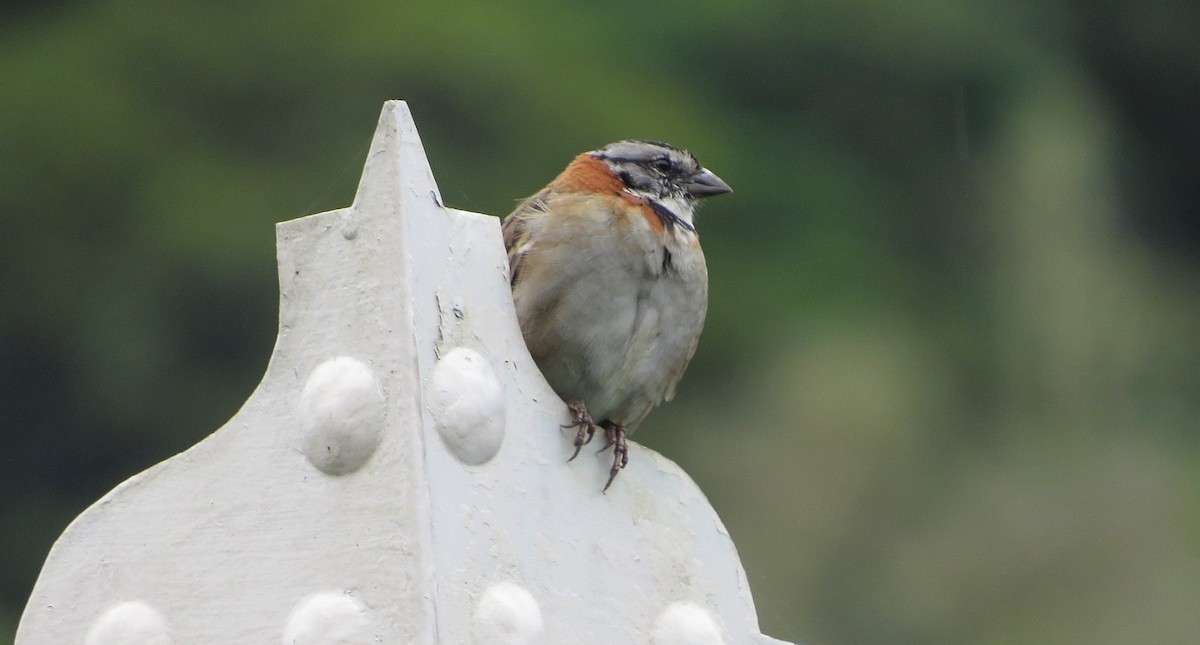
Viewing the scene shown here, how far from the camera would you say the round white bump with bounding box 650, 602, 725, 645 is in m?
1.85

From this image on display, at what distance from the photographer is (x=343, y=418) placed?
1.62 m

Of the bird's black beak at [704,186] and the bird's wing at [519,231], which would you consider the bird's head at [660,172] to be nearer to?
the bird's black beak at [704,186]

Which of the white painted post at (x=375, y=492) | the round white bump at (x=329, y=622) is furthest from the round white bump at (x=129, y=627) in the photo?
the round white bump at (x=329, y=622)

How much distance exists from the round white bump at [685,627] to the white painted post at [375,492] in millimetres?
42

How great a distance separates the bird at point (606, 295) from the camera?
2.52 meters

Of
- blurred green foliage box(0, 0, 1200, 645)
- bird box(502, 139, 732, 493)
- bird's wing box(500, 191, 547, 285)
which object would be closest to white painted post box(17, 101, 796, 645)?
bird box(502, 139, 732, 493)

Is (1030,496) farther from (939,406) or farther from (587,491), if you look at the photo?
(587,491)

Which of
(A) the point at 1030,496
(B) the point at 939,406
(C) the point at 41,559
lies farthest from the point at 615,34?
(C) the point at 41,559

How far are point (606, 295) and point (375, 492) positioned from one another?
3.27 ft

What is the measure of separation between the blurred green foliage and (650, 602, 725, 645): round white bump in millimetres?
5208

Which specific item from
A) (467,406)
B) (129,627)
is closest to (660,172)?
(467,406)

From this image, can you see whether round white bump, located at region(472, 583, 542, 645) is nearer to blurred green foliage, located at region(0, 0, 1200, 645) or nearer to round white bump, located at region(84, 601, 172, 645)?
round white bump, located at region(84, 601, 172, 645)

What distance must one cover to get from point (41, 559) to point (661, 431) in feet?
8.34

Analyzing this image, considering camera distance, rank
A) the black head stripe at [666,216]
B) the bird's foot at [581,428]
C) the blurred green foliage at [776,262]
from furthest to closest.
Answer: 1. the blurred green foliage at [776,262]
2. the black head stripe at [666,216]
3. the bird's foot at [581,428]
